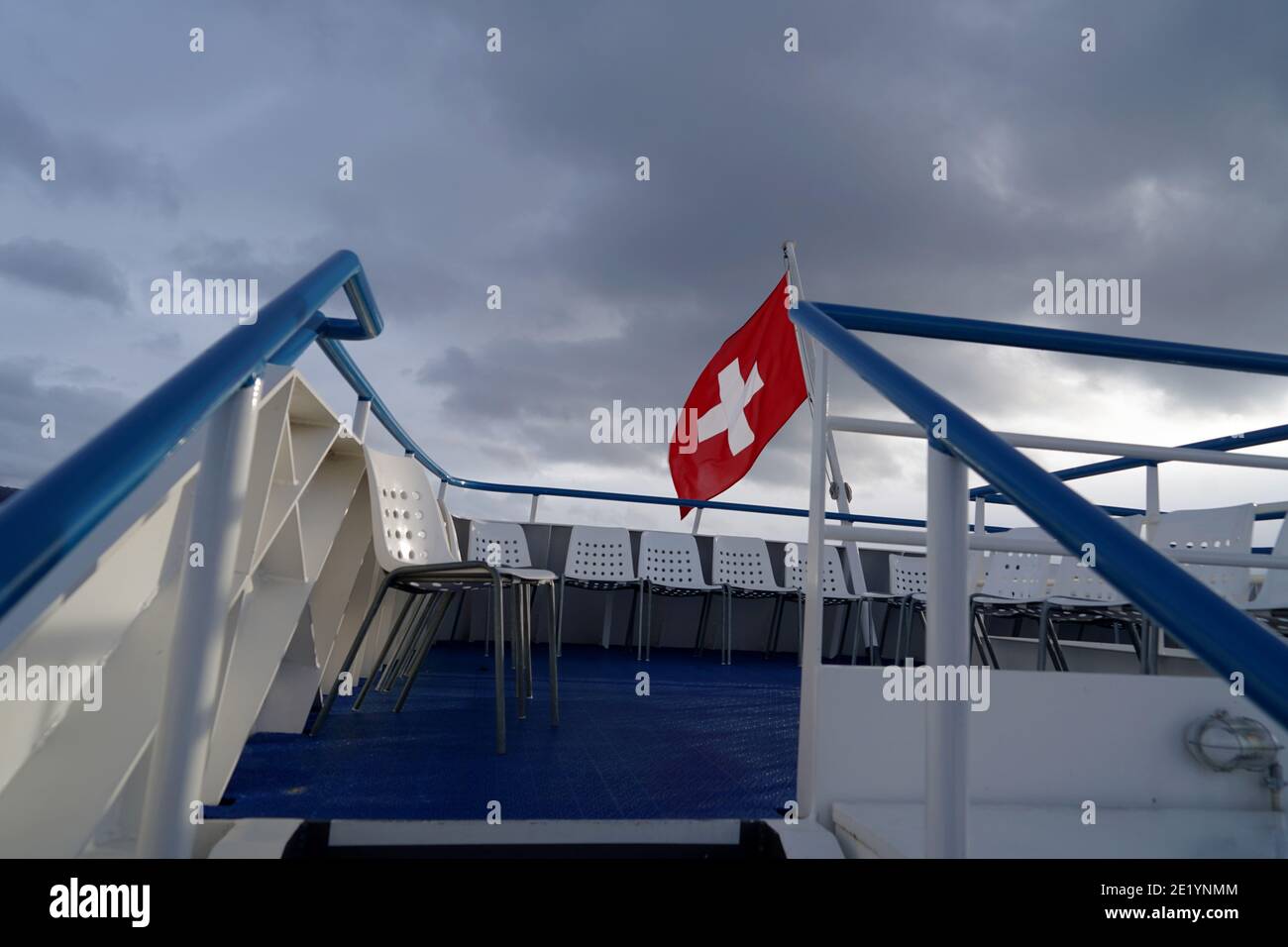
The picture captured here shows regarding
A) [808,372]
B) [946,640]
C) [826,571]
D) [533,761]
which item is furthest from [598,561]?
[946,640]

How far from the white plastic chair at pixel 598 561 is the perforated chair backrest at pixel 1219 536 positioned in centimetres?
305

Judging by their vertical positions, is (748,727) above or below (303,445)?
below

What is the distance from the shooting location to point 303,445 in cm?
171

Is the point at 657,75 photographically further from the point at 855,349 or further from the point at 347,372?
the point at 855,349

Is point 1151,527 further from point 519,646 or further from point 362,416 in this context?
point 362,416

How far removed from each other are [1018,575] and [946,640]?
3.83 m

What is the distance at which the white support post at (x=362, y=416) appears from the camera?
2.20 meters

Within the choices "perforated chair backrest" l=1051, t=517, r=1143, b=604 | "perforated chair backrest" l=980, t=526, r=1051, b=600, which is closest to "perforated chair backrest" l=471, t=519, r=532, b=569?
"perforated chair backrest" l=980, t=526, r=1051, b=600

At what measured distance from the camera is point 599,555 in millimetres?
5074

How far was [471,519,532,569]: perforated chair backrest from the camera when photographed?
4836mm

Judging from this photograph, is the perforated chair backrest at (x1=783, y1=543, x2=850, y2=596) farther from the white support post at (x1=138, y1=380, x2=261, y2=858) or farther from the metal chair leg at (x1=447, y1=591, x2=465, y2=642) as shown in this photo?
the white support post at (x1=138, y1=380, x2=261, y2=858)
